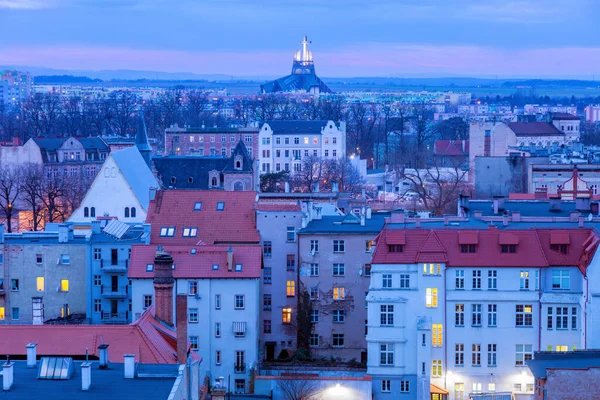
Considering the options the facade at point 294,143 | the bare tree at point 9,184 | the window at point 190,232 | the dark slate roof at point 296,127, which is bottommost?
the window at point 190,232

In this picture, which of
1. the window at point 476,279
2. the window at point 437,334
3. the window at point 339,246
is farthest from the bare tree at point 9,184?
the window at point 476,279

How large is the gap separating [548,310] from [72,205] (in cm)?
3807

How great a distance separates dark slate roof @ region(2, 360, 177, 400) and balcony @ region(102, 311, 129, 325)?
16.9m

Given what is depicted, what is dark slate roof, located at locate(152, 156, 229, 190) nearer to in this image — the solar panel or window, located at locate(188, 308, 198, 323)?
window, located at locate(188, 308, 198, 323)

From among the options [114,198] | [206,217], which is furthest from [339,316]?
[114,198]

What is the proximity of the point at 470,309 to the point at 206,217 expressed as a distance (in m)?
13.0

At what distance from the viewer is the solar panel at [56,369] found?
Result: 1017 inches

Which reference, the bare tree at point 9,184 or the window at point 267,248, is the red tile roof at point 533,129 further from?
the window at point 267,248

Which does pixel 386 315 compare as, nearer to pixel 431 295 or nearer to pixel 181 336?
pixel 431 295

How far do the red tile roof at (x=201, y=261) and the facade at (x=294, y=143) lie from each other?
214ft

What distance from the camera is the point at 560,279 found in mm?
38906

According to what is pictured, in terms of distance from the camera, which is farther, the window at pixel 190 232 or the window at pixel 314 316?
the window at pixel 190 232

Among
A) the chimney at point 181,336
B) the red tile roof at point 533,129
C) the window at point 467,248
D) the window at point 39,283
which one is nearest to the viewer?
Result: the chimney at point 181,336

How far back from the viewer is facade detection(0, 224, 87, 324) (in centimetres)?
4459
